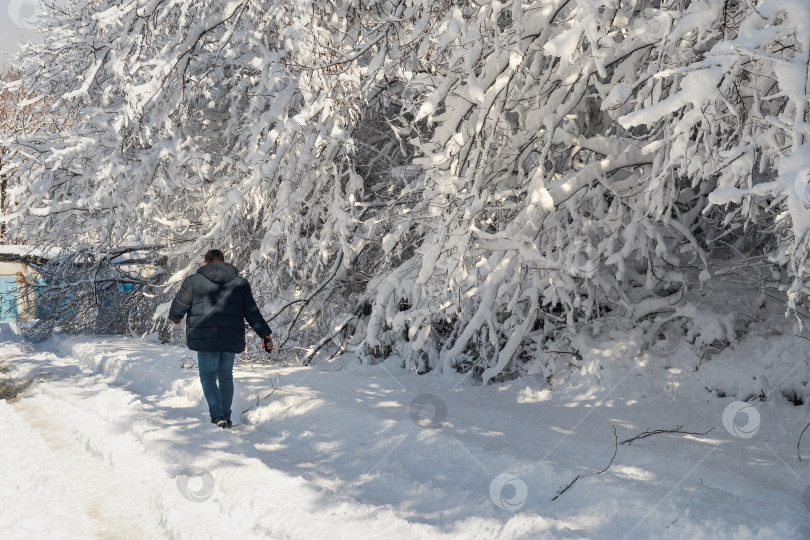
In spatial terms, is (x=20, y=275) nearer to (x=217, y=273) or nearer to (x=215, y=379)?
(x=217, y=273)

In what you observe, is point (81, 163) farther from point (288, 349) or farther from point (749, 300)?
point (749, 300)

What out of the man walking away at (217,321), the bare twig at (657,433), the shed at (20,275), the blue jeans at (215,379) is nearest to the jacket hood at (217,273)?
the man walking away at (217,321)

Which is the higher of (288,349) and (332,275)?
(332,275)

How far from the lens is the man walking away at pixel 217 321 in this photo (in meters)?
5.79

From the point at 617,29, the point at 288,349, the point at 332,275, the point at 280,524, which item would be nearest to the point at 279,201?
the point at 332,275

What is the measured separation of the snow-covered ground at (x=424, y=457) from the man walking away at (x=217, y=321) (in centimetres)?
38

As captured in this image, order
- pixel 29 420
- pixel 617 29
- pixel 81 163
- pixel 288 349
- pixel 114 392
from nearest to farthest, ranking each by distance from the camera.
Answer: pixel 617 29, pixel 29 420, pixel 114 392, pixel 288 349, pixel 81 163

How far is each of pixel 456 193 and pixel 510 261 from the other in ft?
2.28

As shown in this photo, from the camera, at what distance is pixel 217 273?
6.02 meters

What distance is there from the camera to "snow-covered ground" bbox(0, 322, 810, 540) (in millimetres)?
3359

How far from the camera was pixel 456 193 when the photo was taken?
4.88 meters

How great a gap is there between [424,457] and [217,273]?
2732 mm

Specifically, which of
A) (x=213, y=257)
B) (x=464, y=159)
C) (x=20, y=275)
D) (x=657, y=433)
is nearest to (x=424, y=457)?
(x=657, y=433)

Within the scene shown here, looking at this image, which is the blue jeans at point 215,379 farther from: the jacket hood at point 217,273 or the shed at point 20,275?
the shed at point 20,275
